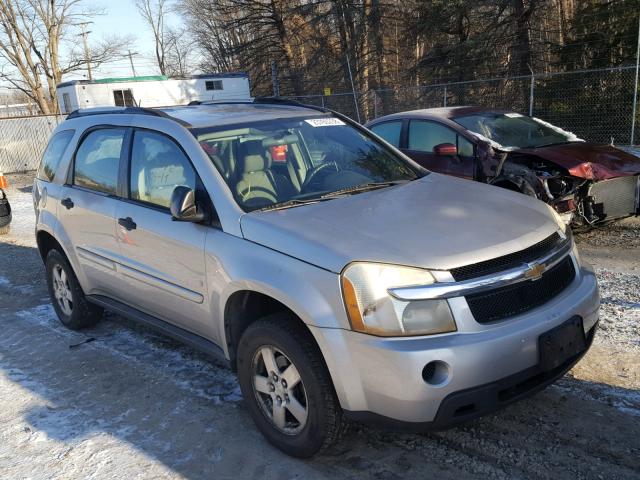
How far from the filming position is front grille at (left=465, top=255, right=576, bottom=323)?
2631mm

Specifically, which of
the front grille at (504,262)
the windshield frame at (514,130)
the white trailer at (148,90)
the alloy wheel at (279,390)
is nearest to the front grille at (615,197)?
the windshield frame at (514,130)

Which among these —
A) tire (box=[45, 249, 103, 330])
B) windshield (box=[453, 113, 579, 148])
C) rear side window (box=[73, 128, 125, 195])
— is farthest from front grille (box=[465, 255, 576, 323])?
windshield (box=[453, 113, 579, 148])

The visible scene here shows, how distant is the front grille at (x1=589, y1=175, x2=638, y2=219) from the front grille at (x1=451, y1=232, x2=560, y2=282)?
422cm

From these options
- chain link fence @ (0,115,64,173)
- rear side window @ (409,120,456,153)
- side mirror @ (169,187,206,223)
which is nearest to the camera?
side mirror @ (169,187,206,223)

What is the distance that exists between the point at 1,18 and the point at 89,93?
1866cm

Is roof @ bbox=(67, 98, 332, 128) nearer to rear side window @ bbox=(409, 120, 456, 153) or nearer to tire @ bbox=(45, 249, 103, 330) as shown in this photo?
tire @ bbox=(45, 249, 103, 330)

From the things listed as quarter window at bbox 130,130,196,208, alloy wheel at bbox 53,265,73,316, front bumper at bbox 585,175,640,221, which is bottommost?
front bumper at bbox 585,175,640,221

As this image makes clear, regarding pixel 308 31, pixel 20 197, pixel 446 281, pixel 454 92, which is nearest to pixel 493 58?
pixel 454 92

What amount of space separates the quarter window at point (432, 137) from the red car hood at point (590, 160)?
65cm

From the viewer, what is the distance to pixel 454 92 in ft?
55.7

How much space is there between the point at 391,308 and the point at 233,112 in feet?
7.25

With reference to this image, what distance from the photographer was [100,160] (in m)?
4.49

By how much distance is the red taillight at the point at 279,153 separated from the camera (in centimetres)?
372

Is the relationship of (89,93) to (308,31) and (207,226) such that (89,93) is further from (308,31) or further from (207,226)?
(207,226)
